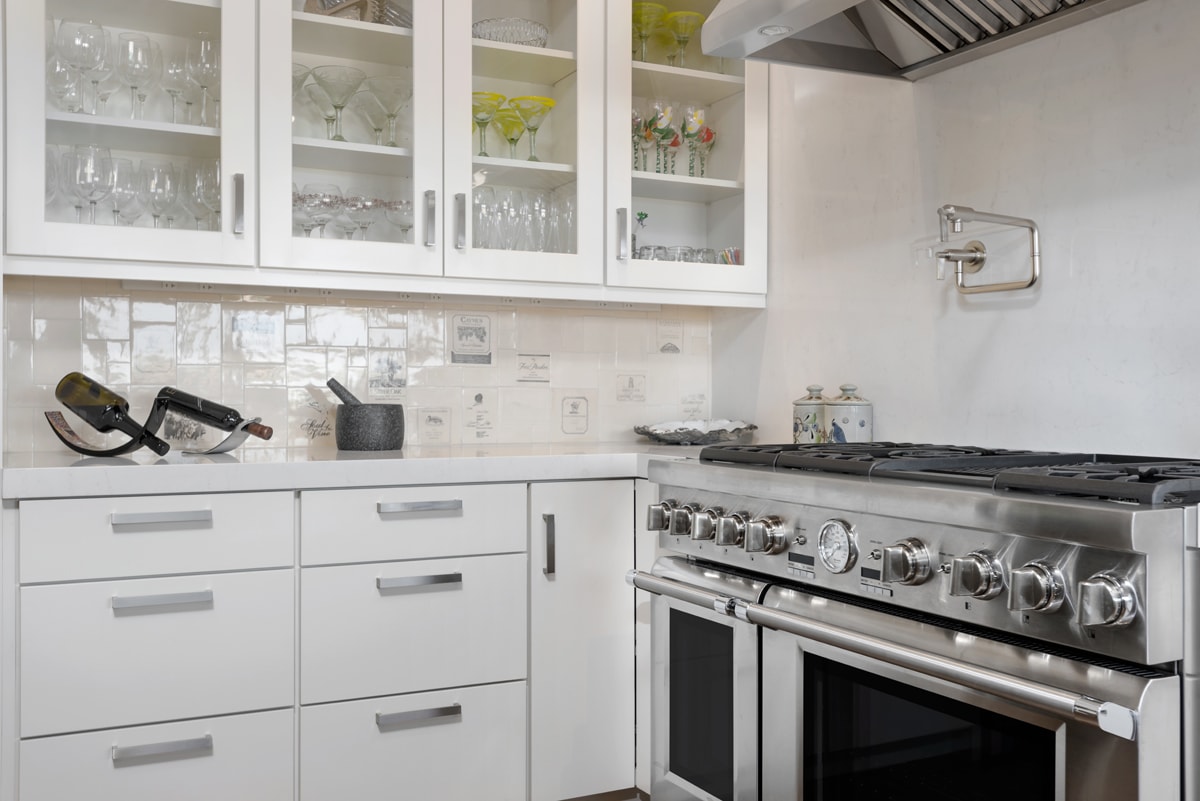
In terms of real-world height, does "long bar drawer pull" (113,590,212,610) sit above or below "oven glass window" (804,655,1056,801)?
above

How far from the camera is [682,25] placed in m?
2.73

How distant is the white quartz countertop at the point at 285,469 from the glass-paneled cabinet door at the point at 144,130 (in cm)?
47

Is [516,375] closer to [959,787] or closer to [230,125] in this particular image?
[230,125]

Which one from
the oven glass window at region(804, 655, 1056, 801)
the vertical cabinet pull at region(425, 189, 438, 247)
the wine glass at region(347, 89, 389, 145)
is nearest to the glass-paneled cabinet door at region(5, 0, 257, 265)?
the wine glass at region(347, 89, 389, 145)

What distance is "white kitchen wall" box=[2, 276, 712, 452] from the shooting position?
7.69 ft

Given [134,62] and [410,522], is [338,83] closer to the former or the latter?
[134,62]

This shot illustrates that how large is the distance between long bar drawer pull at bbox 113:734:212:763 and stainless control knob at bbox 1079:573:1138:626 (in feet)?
5.28

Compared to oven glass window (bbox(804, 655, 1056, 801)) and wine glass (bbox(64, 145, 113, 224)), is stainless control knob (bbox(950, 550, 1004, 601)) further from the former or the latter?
wine glass (bbox(64, 145, 113, 224))

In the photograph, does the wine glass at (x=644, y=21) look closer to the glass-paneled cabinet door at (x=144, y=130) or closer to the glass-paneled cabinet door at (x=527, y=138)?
the glass-paneled cabinet door at (x=527, y=138)

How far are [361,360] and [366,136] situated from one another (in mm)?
594

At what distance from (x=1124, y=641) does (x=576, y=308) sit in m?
1.98

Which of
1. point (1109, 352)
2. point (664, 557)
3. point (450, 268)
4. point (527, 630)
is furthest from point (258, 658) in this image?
point (1109, 352)

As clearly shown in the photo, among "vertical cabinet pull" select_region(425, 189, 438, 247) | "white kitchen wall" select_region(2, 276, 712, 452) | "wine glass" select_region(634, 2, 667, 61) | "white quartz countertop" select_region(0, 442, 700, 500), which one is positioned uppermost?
"wine glass" select_region(634, 2, 667, 61)

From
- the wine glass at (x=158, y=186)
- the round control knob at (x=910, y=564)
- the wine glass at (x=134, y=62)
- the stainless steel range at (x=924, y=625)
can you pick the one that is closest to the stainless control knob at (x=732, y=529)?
the stainless steel range at (x=924, y=625)
